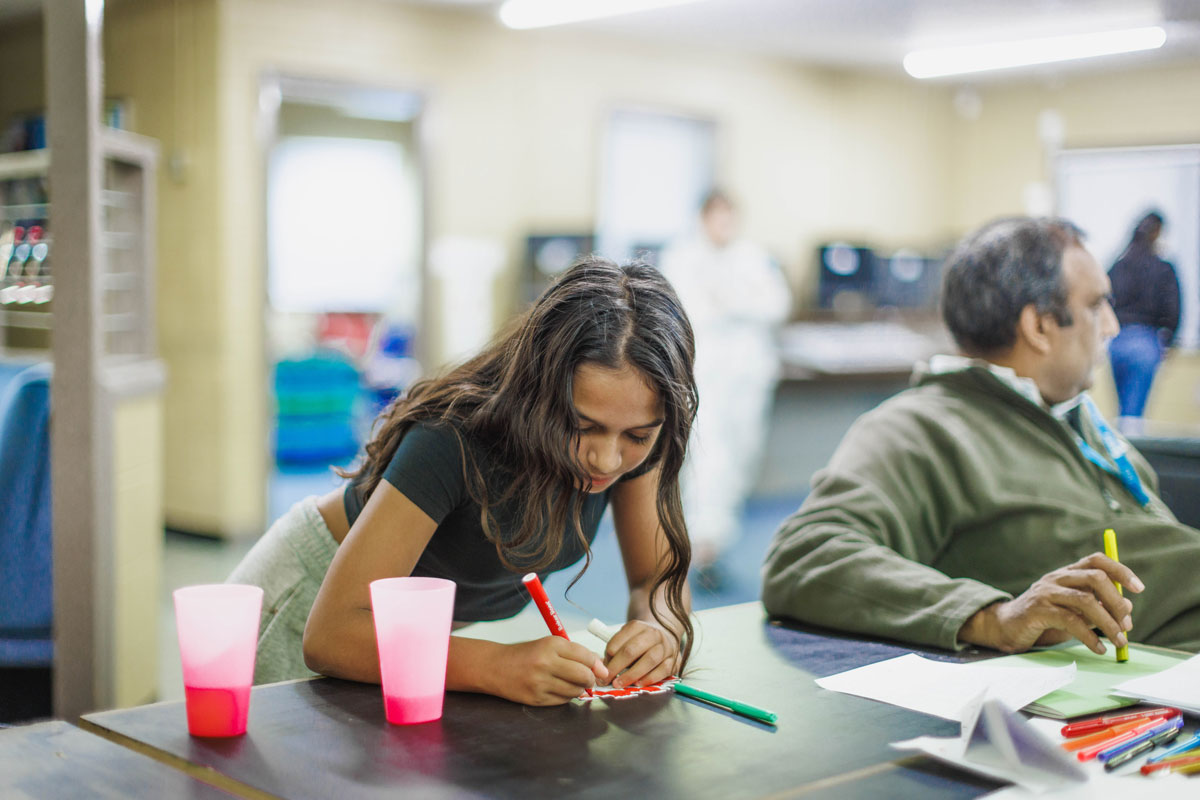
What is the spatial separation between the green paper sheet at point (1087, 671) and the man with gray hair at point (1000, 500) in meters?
0.03

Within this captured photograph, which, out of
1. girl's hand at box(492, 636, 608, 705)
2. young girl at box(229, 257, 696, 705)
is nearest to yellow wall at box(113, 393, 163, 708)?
young girl at box(229, 257, 696, 705)

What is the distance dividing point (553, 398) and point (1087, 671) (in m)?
0.70

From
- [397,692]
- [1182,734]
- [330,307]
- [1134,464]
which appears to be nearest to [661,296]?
[397,692]

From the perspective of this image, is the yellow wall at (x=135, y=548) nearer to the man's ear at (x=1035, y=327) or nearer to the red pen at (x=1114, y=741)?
the man's ear at (x=1035, y=327)

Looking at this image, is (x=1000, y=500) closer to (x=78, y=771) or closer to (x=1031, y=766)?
(x=1031, y=766)

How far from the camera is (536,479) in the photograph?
1312 millimetres

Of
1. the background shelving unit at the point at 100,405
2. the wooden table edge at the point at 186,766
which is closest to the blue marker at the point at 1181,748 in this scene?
the wooden table edge at the point at 186,766

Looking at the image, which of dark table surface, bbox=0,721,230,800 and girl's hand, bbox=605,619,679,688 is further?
girl's hand, bbox=605,619,679,688

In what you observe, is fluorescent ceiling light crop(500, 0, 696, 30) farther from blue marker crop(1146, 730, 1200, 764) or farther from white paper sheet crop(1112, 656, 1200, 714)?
blue marker crop(1146, 730, 1200, 764)

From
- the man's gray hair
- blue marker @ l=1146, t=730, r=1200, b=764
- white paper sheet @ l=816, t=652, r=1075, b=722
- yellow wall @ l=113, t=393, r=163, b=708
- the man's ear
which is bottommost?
yellow wall @ l=113, t=393, r=163, b=708

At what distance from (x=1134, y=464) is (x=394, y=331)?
7.64 m

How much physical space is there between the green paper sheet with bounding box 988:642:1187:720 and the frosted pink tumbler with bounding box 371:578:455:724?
608 millimetres

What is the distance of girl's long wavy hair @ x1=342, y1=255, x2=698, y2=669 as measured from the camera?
4.20 ft

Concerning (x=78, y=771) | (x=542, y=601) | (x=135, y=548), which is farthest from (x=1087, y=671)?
(x=135, y=548)
